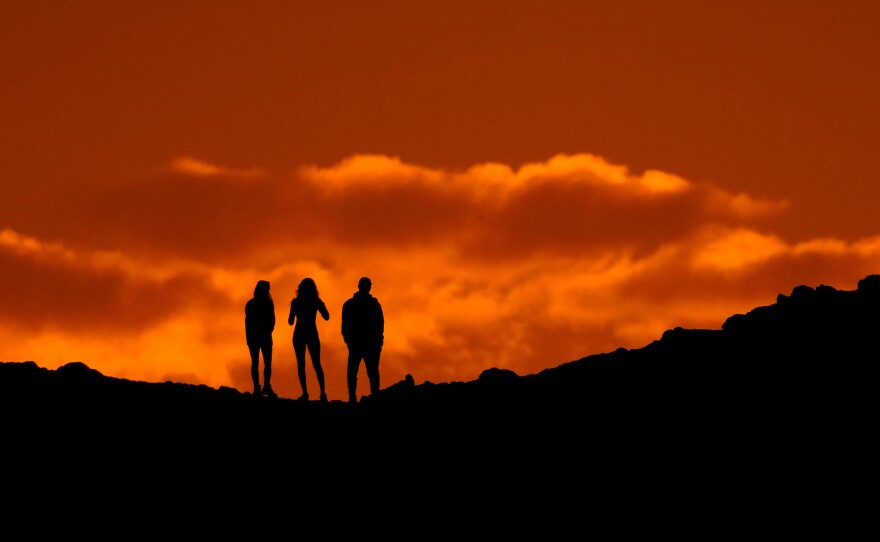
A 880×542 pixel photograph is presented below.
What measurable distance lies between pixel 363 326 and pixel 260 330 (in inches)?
84.3

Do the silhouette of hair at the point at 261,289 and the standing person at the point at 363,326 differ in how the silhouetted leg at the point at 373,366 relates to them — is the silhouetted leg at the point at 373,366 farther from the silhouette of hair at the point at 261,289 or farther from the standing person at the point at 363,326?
the silhouette of hair at the point at 261,289

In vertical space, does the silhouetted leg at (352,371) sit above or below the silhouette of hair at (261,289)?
below

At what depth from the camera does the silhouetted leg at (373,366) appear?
145 feet

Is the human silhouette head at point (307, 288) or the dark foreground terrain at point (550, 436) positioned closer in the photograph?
the dark foreground terrain at point (550, 436)

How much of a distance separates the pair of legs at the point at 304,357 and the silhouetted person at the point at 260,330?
0.61 meters

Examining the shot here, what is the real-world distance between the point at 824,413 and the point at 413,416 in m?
7.40

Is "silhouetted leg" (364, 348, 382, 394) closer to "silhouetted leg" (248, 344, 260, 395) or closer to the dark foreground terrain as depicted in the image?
the dark foreground terrain

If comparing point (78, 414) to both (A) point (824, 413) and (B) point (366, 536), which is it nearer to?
(B) point (366, 536)

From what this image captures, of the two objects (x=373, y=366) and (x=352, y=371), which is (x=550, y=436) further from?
(x=352, y=371)

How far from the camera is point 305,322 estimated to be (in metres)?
44.2

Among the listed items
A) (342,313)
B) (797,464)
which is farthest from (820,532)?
(342,313)

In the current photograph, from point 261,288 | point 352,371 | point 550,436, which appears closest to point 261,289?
point 261,288

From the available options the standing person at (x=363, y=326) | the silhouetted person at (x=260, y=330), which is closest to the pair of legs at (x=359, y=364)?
the standing person at (x=363, y=326)

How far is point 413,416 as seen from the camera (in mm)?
41812
